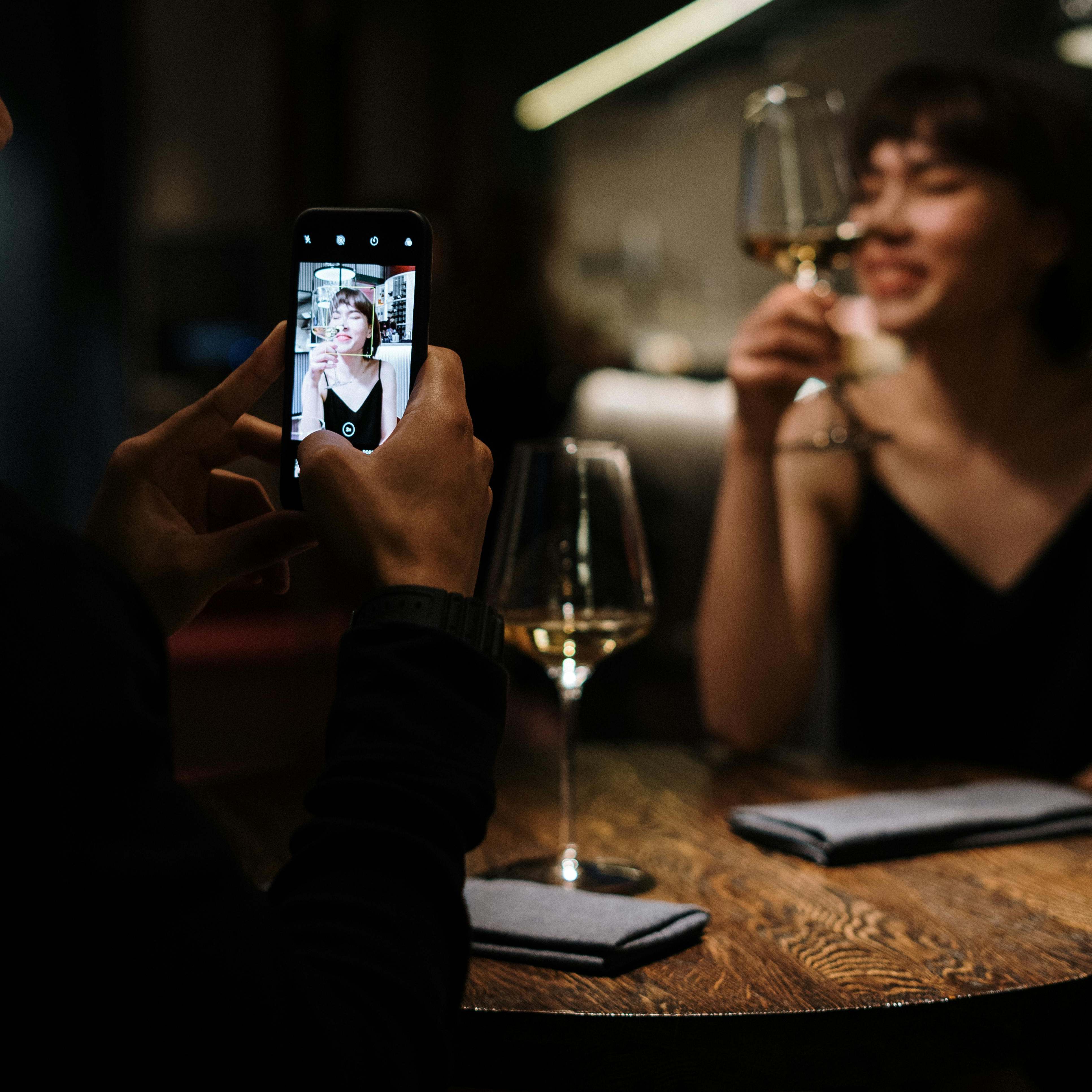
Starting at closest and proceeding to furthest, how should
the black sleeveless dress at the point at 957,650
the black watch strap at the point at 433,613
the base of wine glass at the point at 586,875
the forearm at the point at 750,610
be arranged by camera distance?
the black watch strap at the point at 433,613
the base of wine glass at the point at 586,875
the forearm at the point at 750,610
the black sleeveless dress at the point at 957,650

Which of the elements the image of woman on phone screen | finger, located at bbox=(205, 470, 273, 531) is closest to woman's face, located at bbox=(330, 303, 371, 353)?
the image of woman on phone screen

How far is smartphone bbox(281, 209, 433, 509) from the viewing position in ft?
2.02

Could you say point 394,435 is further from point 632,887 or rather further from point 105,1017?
point 632,887

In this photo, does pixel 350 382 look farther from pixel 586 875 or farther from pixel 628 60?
pixel 628 60

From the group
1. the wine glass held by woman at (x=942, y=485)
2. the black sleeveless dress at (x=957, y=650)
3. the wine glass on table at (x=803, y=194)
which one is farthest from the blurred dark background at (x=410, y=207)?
the black sleeveless dress at (x=957, y=650)

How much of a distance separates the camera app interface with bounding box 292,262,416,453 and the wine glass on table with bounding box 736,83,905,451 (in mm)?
790

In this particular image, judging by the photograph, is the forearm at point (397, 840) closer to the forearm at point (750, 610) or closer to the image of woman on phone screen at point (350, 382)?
the image of woman on phone screen at point (350, 382)

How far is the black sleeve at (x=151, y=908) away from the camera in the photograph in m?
0.36

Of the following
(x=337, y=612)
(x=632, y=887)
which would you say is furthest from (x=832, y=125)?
(x=337, y=612)

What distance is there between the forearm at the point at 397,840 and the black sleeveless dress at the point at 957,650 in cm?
119

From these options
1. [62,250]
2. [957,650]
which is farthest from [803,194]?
[62,250]

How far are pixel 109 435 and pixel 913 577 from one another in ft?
6.11

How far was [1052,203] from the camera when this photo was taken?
5.22ft

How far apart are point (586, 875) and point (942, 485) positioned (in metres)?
1.15
